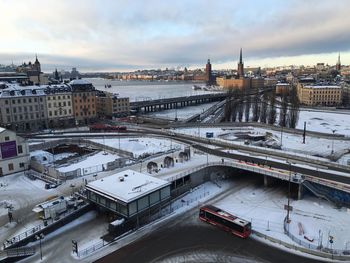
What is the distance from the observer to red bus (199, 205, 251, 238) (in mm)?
→ 31381

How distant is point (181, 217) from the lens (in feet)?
118

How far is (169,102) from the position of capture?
502 ft

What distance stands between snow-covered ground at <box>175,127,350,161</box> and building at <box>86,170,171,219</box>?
31103mm

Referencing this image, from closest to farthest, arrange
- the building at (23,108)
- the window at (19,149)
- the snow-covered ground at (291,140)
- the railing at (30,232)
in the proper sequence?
1. the railing at (30,232)
2. the window at (19,149)
3. the snow-covered ground at (291,140)
4. the building at (23,108)

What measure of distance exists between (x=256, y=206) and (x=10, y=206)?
95.2 ft

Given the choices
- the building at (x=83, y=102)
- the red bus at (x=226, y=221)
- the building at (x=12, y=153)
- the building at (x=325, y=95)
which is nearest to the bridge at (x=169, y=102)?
the building at (x=83, y=102)

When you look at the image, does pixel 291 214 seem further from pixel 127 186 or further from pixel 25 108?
pixel 25 108

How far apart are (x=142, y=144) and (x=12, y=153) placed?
2373 centimetres

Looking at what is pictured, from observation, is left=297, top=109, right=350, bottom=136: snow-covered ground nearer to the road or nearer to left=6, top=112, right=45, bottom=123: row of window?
the road

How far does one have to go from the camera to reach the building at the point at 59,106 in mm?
88375

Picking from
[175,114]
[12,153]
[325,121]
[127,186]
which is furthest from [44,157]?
[175,114]

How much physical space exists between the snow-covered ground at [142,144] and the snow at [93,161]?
13.7 ft

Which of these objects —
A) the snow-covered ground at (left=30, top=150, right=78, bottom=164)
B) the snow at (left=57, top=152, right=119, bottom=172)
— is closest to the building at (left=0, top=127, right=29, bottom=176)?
the snow-covered ground at (left=30, top=150, right=78, bottom=164)

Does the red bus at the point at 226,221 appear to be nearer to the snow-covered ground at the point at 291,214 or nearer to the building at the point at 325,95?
the snow-covered ground at the point at 291,214
